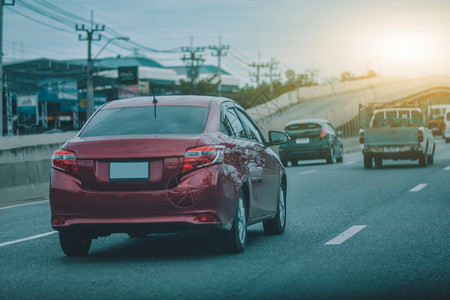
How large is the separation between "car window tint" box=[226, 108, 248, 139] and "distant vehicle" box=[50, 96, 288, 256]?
1.47 feet

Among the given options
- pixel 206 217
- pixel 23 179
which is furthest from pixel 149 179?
pixel 23 179

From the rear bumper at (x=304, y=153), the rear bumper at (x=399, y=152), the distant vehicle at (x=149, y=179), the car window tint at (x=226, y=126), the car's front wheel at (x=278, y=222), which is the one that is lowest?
the rear bumper at (x=304, y=153)

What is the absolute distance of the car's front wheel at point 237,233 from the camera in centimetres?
771

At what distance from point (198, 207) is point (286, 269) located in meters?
0.91

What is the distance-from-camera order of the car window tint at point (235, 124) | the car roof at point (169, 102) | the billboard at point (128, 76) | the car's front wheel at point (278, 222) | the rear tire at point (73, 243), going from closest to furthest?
the rear tire at point (73, 243)
the car roof at point (169, 102)
the car window tint at point (235, 124)
the car's front wheel at point (278, 222)
the billboard at point (128, 76)

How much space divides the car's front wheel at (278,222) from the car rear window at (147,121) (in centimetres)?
202

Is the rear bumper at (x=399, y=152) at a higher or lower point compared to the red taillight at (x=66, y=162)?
lower

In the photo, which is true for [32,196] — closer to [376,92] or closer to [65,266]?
[65,266]

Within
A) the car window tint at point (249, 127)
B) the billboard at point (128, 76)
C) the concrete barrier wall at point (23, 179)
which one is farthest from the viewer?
the billboard at point (128, 76)

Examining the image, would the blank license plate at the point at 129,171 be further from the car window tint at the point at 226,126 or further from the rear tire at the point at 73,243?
the car window tint at the point at 226,126

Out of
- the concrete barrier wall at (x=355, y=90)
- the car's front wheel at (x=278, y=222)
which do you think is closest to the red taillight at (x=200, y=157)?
the car's front wheel at (x=278, y=222)

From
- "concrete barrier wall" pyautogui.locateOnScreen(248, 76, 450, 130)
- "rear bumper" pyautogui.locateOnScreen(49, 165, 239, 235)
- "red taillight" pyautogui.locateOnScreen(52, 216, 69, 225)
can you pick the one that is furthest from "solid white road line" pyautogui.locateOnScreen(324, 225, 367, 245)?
"concrete barrier wall" pyautogui.locateOnScreen(248, 76, 450, 130)

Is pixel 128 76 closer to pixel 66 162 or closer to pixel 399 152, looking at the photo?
pixel 399 152

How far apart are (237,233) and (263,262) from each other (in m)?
0.48
